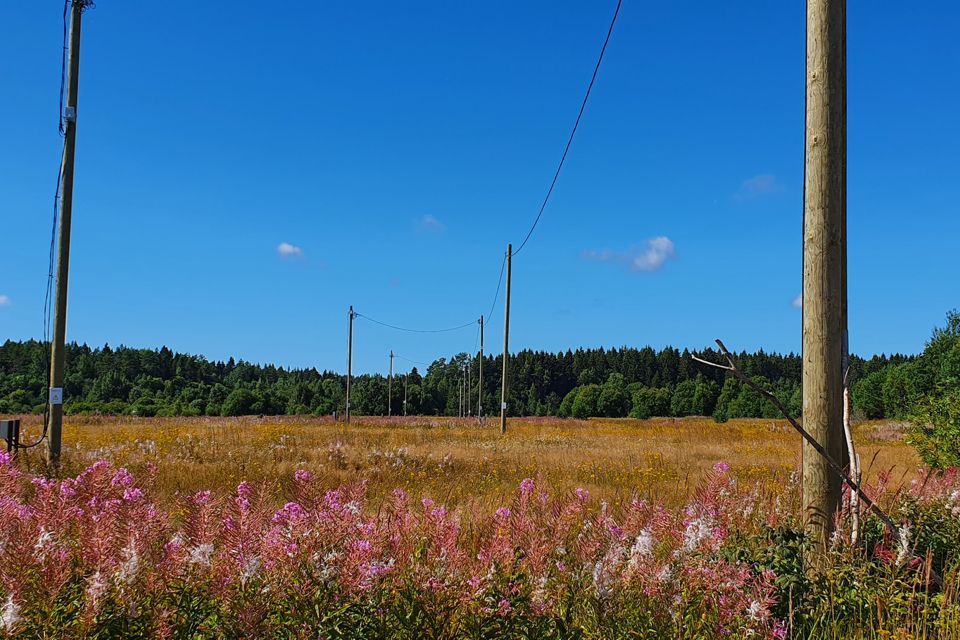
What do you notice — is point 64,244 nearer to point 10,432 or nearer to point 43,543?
point 10,432

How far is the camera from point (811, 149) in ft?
14.1

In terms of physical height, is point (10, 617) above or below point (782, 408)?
below

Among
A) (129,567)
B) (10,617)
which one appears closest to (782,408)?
(129,567)

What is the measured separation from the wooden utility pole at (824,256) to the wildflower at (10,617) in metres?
3.96

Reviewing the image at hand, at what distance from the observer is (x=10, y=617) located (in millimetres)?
1977

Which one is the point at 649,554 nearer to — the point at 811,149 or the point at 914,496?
the point at 811,149

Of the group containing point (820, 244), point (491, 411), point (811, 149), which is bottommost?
point (491, 411)

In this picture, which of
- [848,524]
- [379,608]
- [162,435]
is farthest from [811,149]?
Result: [162,435]

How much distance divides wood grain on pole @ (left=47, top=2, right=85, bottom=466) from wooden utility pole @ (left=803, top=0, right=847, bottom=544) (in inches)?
379

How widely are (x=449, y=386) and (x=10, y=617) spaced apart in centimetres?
10195

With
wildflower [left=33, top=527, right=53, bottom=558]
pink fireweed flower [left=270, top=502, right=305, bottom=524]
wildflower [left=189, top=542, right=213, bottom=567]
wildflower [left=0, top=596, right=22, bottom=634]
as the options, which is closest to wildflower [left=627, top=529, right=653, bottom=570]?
pink fireweed flower [left=270, top=502, right=305, bottom=524]

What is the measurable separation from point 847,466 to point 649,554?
2099mm

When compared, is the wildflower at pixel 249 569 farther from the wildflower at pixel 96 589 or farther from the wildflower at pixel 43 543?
the wildflower at pixel 43 543

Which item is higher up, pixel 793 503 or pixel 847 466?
pixel 847 466
